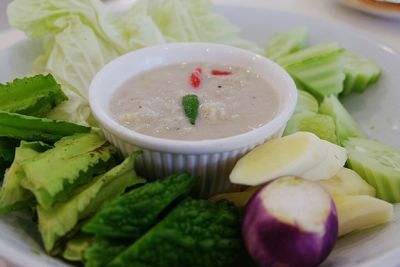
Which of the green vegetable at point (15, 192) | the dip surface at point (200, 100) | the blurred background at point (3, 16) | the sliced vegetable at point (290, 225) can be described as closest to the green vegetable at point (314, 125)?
the dip surface at point (200, 100)

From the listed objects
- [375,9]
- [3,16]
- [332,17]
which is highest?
[375,9]

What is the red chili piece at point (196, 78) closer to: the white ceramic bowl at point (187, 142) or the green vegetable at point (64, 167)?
the white ceramic bowl at point (187, 142)

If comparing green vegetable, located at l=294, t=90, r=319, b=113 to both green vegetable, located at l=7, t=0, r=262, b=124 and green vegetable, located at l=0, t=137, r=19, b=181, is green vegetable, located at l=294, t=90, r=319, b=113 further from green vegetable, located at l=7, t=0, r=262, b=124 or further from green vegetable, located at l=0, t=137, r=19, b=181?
green vegetable, located at l=0, t=137, r=19, b=181

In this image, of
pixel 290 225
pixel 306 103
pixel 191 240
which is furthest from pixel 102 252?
pixel 306 103

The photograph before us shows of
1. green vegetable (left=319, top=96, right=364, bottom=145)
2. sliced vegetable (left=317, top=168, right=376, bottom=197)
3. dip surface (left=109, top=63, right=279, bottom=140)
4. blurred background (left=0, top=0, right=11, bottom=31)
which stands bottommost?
blurred background (left=0, top=0, right=11, bottom=31)

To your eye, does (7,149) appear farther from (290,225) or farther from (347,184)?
(347,184)

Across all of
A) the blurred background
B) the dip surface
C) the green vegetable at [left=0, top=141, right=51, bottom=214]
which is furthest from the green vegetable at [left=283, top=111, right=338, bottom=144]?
the blurred background
